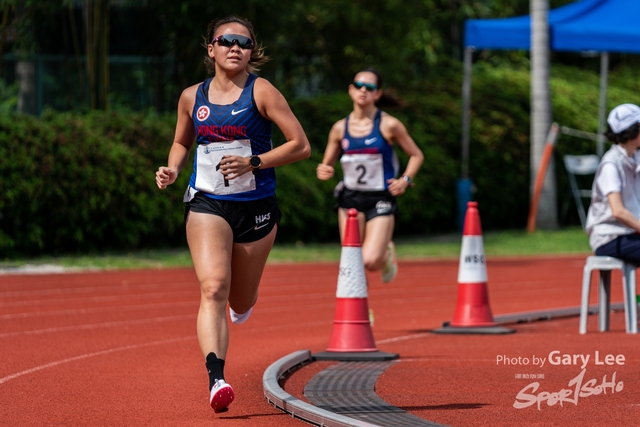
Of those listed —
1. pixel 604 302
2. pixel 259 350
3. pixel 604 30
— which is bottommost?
pixel 259 350

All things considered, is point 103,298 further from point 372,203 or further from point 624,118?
point 624,118

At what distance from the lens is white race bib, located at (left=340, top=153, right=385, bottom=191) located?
11.1 metres

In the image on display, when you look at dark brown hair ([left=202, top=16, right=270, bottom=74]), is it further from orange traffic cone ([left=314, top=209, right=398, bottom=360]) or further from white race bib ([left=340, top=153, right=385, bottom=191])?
white race bib ([left=340, top=153, right=385, bottom=191])

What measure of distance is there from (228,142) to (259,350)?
3.15m

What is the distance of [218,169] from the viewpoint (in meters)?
6.76

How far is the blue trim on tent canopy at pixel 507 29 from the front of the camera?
2189 centimetres

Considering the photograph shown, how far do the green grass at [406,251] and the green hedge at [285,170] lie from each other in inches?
18.3

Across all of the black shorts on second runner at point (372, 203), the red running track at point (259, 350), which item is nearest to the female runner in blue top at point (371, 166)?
the black shorts on second runner at point (372, 203)

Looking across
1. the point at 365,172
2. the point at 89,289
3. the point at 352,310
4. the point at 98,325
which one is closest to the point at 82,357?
the point at 352,310

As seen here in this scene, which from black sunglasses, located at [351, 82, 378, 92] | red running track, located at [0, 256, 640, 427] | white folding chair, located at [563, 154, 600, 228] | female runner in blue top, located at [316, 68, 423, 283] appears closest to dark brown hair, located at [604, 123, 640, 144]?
red running track, located at [0, 256, 640, 427]

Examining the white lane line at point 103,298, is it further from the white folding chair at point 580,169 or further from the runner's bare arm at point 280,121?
the white folding chair at point 580,169

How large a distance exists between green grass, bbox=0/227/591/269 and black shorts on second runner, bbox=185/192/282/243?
1052 cm

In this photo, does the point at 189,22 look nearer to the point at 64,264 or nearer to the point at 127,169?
the point at 127,169

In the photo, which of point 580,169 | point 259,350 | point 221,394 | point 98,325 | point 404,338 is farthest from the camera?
point 580,169
